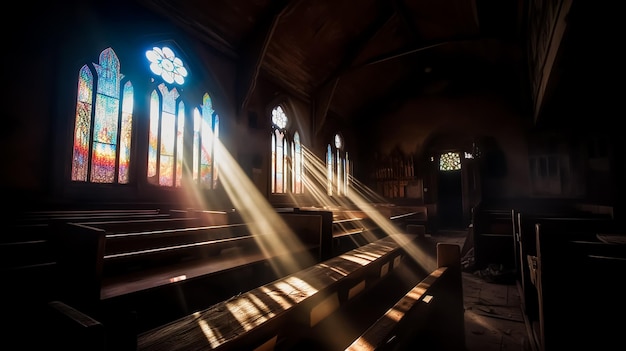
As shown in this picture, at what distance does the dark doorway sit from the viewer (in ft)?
37.7

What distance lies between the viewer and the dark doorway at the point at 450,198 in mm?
11484

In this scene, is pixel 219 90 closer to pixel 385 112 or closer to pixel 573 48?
pixel 573 48

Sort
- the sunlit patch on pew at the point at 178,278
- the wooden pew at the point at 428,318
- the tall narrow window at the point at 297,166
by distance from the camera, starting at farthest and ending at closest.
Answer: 1. the tall narrow window at the point at 297,166
2. the sunlit patch on pew at the point at 178,278
3. the wooden pew at the point at 428,318

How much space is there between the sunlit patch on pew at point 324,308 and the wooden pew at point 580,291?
3.64 feet

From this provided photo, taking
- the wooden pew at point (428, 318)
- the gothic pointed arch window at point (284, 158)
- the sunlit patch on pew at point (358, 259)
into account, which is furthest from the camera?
the gothic pointed arch window at point (284, 158)

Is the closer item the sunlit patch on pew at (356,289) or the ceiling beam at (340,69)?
the sunlit patch on pew at (356,289)

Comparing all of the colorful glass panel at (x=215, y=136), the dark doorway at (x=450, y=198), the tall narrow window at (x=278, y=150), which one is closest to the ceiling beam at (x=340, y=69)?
the tall narrow window at (x=278, y=150)

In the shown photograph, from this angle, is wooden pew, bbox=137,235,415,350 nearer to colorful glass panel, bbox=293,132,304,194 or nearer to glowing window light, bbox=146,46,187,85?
glowing window light, bbox=146,46,187,85

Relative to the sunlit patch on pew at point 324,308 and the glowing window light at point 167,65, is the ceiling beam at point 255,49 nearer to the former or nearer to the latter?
the glowing window light at point 167,65

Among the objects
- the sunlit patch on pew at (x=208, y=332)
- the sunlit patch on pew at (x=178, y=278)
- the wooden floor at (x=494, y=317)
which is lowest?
the wooden floor at (x=494, y=317)

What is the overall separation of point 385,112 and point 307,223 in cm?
842

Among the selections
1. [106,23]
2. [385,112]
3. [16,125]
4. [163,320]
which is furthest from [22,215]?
[385,112]

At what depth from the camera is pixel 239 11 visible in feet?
18.3

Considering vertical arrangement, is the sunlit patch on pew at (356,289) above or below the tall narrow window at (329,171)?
below
